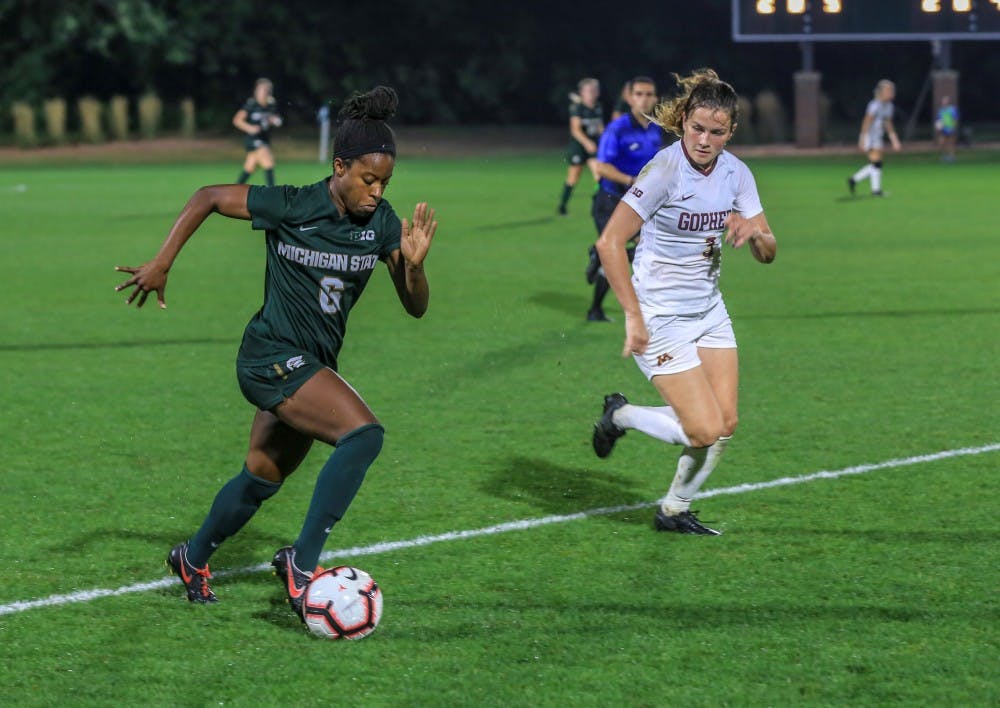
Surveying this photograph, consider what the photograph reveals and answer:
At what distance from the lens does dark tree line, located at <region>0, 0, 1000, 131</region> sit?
56.6 m

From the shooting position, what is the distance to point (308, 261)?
5.68m

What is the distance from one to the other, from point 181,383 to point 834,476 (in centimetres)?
495

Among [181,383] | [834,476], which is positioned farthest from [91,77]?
[834,476]

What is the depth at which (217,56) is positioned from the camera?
2243 inches

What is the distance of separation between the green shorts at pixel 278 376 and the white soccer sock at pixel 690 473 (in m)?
1.98

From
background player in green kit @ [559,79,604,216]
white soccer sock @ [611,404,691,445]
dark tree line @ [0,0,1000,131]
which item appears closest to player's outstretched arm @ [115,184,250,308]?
white soccer sock @ [611,404,691,445]

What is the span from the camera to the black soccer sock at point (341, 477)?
18.2 ft

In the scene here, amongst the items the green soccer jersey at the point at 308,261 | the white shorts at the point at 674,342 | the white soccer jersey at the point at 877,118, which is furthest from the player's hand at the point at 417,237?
the white soccer jersey at the point at 877,118

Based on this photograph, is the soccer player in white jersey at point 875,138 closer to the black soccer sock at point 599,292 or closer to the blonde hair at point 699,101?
the black soccer sock at point 599,292

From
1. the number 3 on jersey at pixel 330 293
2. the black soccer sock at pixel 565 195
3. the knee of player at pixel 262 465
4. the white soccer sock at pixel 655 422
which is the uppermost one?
the number 3 on jersey at pixel 330 293

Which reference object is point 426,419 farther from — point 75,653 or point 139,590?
point 75,653

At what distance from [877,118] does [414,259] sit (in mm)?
24346

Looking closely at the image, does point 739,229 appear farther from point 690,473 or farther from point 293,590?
point 293,590

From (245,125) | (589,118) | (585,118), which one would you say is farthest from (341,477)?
(245,125)
